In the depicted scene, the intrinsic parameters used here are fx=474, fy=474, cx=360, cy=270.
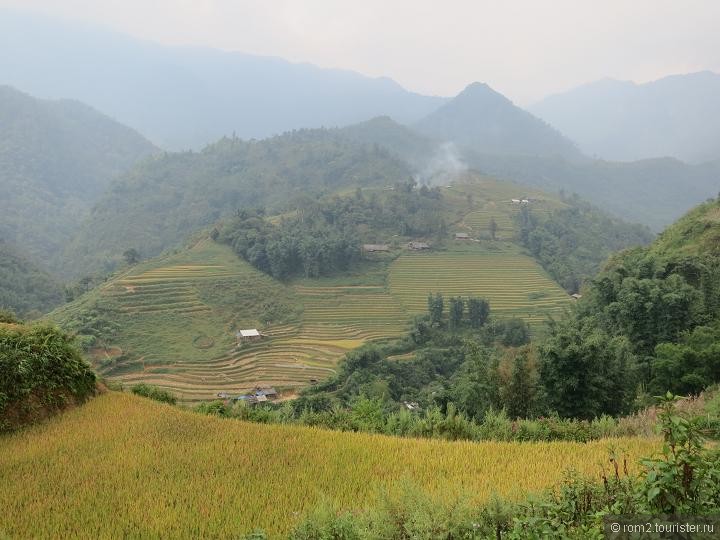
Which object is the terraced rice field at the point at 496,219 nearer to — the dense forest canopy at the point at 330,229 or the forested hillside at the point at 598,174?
the dense forest canopy at the point at 330,229

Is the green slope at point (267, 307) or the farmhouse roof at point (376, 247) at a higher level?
the farmhouse roof at point (376, 247)

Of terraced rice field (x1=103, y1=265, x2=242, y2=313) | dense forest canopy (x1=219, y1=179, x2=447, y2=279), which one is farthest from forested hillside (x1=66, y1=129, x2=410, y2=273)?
terraced rice field (x1=103, y1=265, x2=242, y2=313)

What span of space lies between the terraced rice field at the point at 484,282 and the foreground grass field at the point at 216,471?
38.2 m

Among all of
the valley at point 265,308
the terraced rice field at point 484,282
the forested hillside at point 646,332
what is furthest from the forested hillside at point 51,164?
the forested hillside at point 646,332

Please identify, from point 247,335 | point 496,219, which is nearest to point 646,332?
point 247,335

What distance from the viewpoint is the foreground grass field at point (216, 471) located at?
4816 mm

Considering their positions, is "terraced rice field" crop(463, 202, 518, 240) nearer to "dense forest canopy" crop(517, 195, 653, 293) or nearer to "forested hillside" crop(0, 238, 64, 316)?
"dense forest canopy" crop(517, 195, 653, 293)

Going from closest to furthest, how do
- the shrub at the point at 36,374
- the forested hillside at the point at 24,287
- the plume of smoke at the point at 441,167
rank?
the shrub at the point at 36,374 < the forested hillside at the point at 24,287 < the plume of smoke at the point at 441,167

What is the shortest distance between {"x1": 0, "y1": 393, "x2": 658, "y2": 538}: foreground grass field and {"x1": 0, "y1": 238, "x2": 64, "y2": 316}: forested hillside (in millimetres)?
46400

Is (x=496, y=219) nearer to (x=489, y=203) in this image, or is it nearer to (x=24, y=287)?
(x=489, y=203)

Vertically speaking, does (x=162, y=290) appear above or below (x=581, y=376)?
below

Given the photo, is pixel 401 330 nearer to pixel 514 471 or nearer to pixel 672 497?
pixel 514 471

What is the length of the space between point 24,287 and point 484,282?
165ft

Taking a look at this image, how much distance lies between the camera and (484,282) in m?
51.9
